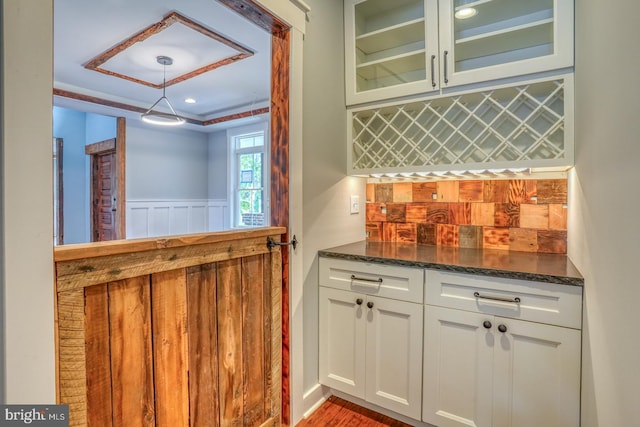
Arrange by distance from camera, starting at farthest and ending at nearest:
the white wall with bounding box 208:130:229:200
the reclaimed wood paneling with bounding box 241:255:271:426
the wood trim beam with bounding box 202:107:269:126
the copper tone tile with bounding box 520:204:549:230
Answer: the white wall with bounding box 208:130:229:200 < the wood trim beam with bounding box 202:107:269:126 < the copper tone tile with bounding box 520:204:549:230 < the reclaimed wood paneling with bounding box 241:255:271:426

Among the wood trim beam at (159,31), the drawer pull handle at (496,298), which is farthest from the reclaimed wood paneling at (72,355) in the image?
the wood trim beam at (159,31)

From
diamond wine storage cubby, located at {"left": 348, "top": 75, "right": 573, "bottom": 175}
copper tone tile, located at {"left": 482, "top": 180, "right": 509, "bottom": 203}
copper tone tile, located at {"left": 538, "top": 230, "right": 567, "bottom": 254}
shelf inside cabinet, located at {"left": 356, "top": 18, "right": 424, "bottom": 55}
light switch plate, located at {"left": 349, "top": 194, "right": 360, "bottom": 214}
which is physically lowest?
copper tone tile, located at {"left": 538, "top": 230, "right": 567, "bottom": 254}

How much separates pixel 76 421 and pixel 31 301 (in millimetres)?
399

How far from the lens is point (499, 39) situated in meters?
1.69

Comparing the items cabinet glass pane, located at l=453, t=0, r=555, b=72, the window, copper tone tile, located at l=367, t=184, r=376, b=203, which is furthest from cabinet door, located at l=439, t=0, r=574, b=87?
the window

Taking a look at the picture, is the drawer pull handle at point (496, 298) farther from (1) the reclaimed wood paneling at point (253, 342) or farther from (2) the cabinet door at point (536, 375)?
(1) the reclaimed wood paneling at point (253, 342)

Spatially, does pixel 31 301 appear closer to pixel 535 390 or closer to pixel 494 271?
pixel 494 271

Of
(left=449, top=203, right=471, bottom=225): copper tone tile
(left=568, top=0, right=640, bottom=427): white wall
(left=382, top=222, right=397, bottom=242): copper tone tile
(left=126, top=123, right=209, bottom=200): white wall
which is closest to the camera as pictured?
(left=568, top=0, right=640, bottom=427): white wall

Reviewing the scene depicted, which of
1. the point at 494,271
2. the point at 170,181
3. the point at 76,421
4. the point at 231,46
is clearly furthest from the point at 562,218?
the point at 170,181

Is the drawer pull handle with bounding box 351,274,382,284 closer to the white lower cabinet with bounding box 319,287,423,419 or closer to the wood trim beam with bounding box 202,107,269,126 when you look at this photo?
the white lower cabinet with bounding box 319,287,423,419

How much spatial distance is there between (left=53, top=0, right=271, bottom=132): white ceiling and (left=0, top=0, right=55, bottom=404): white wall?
4.72 ft

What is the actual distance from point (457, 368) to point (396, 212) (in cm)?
104

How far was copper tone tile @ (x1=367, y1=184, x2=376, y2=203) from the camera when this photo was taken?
234cm

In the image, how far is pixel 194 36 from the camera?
8.23ft
